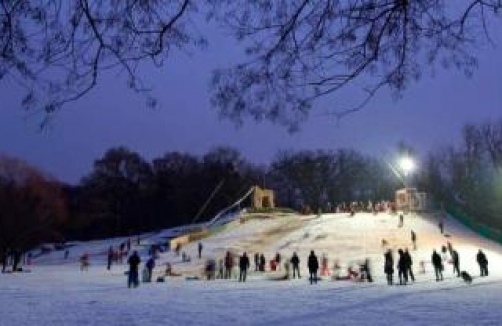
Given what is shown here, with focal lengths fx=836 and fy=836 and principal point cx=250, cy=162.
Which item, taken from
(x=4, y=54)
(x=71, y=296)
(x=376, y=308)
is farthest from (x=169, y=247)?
(x=4, y=54)

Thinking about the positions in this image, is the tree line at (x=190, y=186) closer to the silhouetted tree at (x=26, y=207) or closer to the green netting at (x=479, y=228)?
the silhouetted tree at (x=26, y=207)

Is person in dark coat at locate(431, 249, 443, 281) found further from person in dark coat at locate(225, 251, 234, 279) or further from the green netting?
the green netting

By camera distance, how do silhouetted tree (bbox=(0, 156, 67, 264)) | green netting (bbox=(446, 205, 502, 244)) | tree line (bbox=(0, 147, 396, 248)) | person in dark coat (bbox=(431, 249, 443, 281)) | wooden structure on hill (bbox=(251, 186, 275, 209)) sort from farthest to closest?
Result: tree line (bbox=(0, 147, 396, 248)), wooden structure on hill (bbox=(251, 186, 275, 209)), silhouetted tree (bbox=(0, 156, 67, 264)), green netting (bbox=(446, 205, 502, 244)), person in dark coat (bbox=(431, 249, 443, 281))

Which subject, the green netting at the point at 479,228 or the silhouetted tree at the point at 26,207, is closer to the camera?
the green netting at the point at 479,228

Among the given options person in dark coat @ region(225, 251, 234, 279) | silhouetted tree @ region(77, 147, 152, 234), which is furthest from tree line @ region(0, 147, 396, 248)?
person in dark coat @ region(225, 251, 234, 279)

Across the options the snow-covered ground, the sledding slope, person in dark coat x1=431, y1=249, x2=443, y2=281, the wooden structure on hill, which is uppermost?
the wooden structure on hill

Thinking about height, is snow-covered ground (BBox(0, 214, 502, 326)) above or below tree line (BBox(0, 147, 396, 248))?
below

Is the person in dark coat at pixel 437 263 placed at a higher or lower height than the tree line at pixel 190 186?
lower

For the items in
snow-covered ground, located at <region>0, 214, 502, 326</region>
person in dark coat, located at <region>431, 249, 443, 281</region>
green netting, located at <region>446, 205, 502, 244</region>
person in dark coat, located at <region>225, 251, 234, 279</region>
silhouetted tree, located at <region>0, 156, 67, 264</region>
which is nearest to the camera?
snow-covered ground, located at <region>0, 214, 502, 326</region>

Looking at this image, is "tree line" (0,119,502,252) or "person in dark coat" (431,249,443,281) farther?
"tree line" (0,119,502,252)

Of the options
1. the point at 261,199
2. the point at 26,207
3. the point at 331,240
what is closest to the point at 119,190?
the point at 261,199

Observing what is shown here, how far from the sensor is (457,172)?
297ft

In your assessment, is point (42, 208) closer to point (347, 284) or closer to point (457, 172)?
point (457, 172)

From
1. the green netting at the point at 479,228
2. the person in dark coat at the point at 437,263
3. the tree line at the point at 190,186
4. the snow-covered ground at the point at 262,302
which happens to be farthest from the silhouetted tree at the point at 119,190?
the person in dark coat at the point at 437,263
